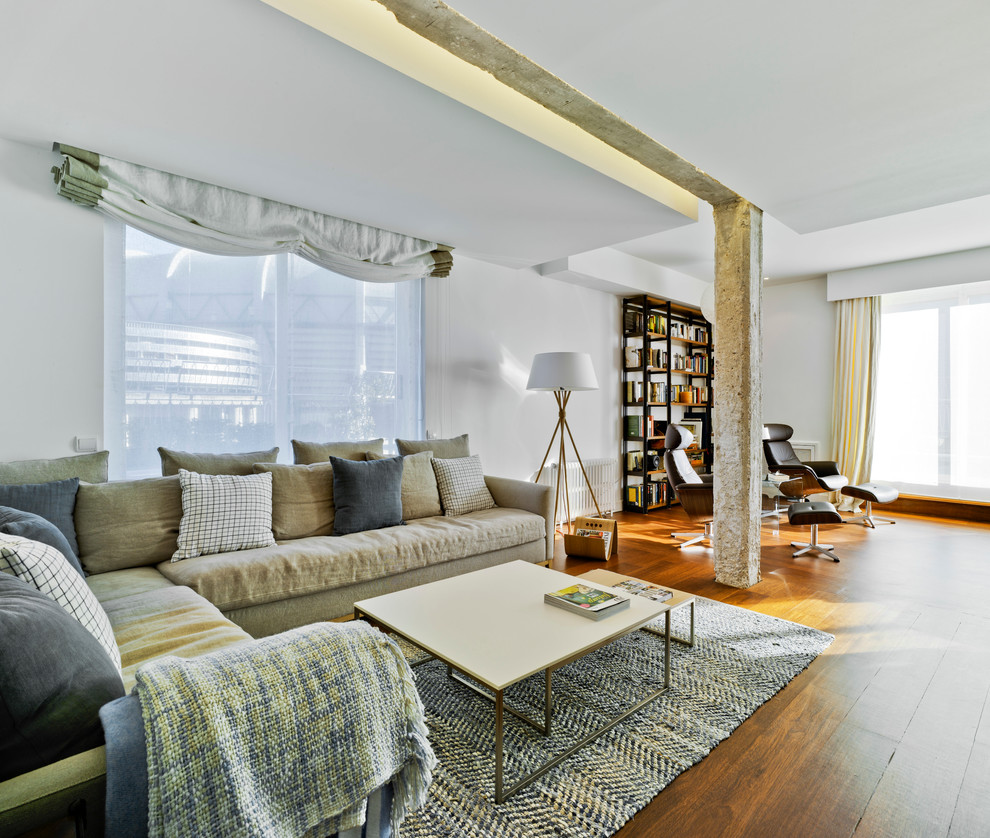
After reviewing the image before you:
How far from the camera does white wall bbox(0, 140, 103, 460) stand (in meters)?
2.47

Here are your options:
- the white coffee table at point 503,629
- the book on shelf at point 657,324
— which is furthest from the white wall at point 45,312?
the book on shelf at point 657,324

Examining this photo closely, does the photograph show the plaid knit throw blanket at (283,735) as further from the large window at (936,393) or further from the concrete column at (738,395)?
the large window at (936,393)

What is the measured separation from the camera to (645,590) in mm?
2475

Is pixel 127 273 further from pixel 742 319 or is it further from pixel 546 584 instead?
pixel 742 319

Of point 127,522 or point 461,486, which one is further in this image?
point 461,486

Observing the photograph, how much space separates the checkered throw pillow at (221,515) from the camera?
2.52 meters

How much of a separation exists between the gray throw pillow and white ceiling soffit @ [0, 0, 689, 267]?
1652 millimetres

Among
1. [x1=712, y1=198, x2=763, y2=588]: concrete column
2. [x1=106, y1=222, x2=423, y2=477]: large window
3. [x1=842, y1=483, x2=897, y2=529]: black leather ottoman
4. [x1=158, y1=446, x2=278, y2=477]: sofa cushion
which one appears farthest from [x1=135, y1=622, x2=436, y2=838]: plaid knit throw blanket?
[x1=842, y1=483, x2=897, y2=529]: black leather ottoman

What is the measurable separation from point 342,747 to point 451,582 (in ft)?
4.89

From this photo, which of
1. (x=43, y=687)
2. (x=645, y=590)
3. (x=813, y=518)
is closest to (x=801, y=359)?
(x=813, y=518)

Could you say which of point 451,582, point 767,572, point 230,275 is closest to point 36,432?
point 230,275

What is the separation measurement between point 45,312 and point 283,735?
273 centimetres

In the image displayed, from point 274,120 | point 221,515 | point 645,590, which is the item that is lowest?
point 645,590

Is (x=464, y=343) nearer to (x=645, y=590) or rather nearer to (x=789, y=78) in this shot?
(x=645, y=590)
